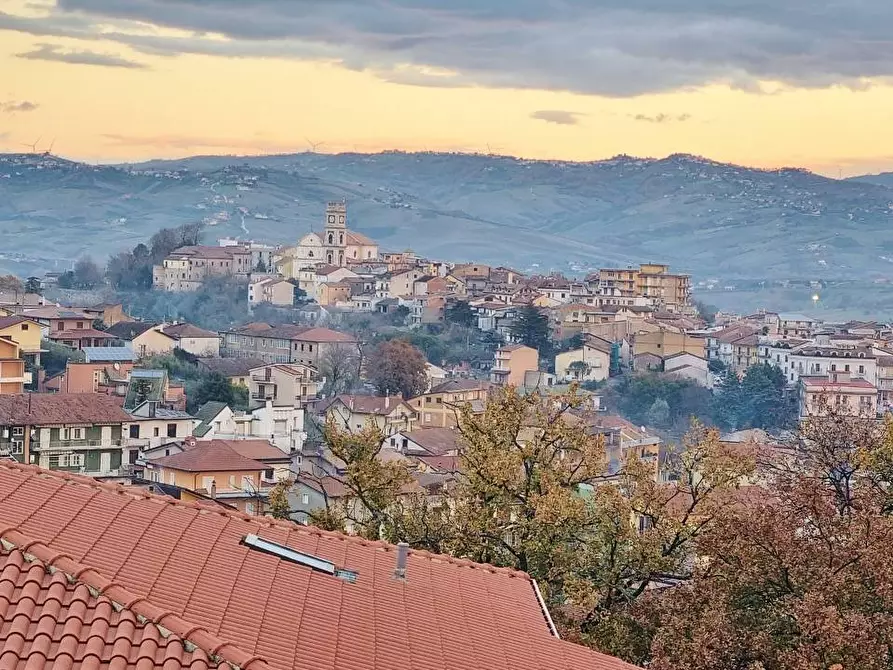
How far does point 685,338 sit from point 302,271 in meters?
36.4

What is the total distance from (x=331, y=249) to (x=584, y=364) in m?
47.8

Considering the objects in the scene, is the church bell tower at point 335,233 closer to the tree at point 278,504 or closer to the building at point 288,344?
the building at point 288,344

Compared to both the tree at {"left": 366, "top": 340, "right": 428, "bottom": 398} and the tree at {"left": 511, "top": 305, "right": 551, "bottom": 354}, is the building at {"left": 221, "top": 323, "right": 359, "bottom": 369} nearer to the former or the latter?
the tree at {"left": 366, "top": 340, "right": 428, "bottom": 398}

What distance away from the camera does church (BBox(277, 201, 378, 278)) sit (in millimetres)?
127875

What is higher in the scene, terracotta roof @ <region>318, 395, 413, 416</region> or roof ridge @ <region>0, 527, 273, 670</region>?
roof ridge @ <region>0, 527, 273, 670</region>

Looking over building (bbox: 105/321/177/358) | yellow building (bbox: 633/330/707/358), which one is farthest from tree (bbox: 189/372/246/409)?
yellow building (bbox: 633/330/707/358)

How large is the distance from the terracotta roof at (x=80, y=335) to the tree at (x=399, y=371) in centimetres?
1206

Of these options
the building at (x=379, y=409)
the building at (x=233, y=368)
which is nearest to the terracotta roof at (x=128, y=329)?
the building at (x=233, y=368)

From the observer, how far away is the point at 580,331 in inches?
3821

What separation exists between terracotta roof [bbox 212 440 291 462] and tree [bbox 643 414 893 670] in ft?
86.9

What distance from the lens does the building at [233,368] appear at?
217 ft

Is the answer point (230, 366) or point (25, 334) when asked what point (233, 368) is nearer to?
point (230, 366)

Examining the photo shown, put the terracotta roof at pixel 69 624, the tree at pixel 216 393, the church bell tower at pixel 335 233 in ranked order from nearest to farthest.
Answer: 1. the terracotta roof at pixel 69 624
2. the tree at pixel 216 393
3. the church bell tower at pixel 335 233

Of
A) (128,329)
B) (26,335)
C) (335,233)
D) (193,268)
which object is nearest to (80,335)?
(128,329)
